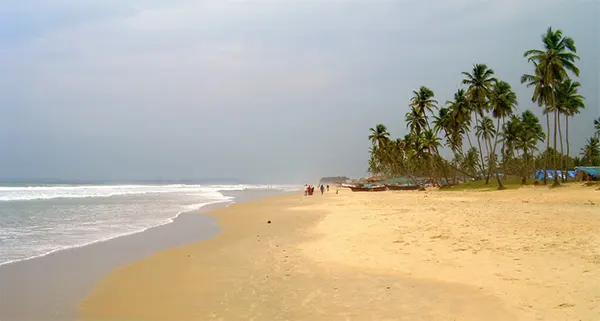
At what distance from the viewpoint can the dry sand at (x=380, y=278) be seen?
6.43m

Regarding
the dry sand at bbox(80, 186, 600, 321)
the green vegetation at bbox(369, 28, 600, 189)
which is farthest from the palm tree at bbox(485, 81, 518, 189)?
Answer: the dry sand at bbox(80, 186, 600, 321)

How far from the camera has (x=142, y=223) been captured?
20.9 m

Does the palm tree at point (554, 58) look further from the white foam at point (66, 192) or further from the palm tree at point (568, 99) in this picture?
the white foam at point (66, 192)

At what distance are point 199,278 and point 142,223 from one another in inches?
511

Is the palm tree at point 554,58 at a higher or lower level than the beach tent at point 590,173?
higher

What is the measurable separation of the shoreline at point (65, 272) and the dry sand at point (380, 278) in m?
0.47

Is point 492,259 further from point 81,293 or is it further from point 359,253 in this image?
point 81,293

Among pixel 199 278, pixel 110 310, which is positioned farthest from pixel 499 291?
pixel 110 310

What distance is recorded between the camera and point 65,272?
9953 mm

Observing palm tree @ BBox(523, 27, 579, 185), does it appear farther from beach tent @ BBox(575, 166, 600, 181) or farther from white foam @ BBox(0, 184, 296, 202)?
white foam @ BBox(0, 184, 296, 202)

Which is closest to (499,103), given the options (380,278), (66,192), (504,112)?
(504,112)

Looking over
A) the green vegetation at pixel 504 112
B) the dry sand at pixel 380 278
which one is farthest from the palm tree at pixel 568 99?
the dry sand at pixel 380 278

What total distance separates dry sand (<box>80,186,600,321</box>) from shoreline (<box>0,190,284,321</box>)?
47cm

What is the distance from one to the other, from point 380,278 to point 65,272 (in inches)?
306
